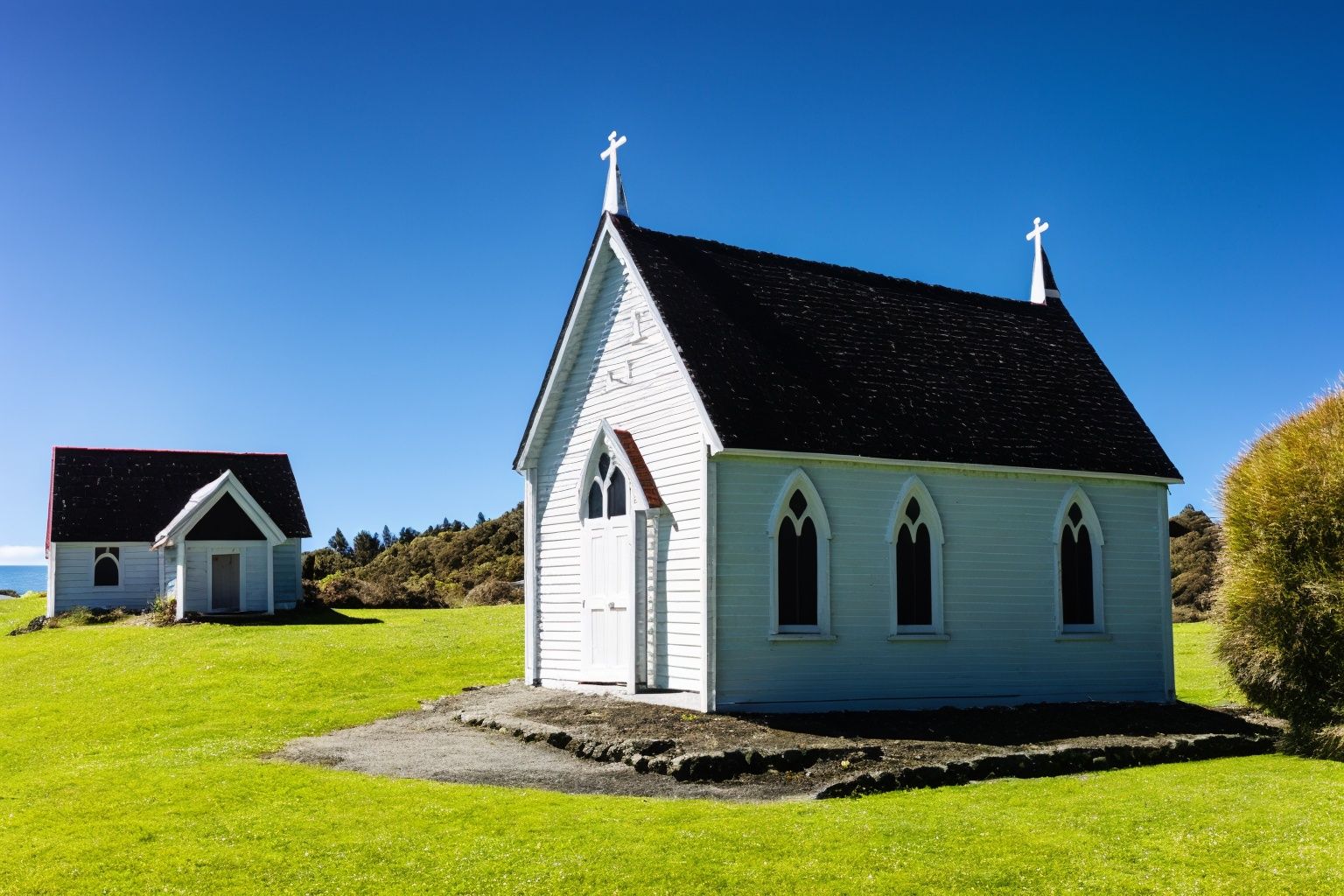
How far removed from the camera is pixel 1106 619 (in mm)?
24469

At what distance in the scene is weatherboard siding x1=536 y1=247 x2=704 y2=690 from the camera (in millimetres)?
20375

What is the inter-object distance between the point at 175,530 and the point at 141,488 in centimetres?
629

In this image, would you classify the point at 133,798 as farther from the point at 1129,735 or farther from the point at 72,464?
the point at 72,464

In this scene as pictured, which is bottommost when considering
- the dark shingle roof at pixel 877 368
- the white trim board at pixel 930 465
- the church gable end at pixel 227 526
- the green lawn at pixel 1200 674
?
the green lawn at pixel 1200 674

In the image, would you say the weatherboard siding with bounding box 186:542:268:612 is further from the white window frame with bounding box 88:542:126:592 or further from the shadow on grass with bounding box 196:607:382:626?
the white window frame with bounding box 88:542:126:592

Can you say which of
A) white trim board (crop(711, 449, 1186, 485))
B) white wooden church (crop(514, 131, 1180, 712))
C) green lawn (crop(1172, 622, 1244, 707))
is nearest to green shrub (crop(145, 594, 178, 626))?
white wooden church (crop(514, 131, 1180, 712))

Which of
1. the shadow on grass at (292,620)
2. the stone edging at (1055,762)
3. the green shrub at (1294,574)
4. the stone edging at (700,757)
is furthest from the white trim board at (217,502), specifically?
the green shrub at (1294,574)

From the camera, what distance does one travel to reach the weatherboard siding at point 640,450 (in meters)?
20.4

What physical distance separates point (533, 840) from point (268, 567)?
1305 inches

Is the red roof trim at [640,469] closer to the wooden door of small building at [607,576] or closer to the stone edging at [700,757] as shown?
the wooden door of small building at [607,576]

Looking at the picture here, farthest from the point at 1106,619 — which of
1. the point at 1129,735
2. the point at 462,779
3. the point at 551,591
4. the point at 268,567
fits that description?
the point at 268,567

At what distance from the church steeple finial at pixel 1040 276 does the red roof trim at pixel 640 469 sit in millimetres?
12971

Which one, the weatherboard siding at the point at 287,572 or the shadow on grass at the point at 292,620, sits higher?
the weatherboard siding at the point at 287,572

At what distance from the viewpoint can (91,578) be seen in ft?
148
